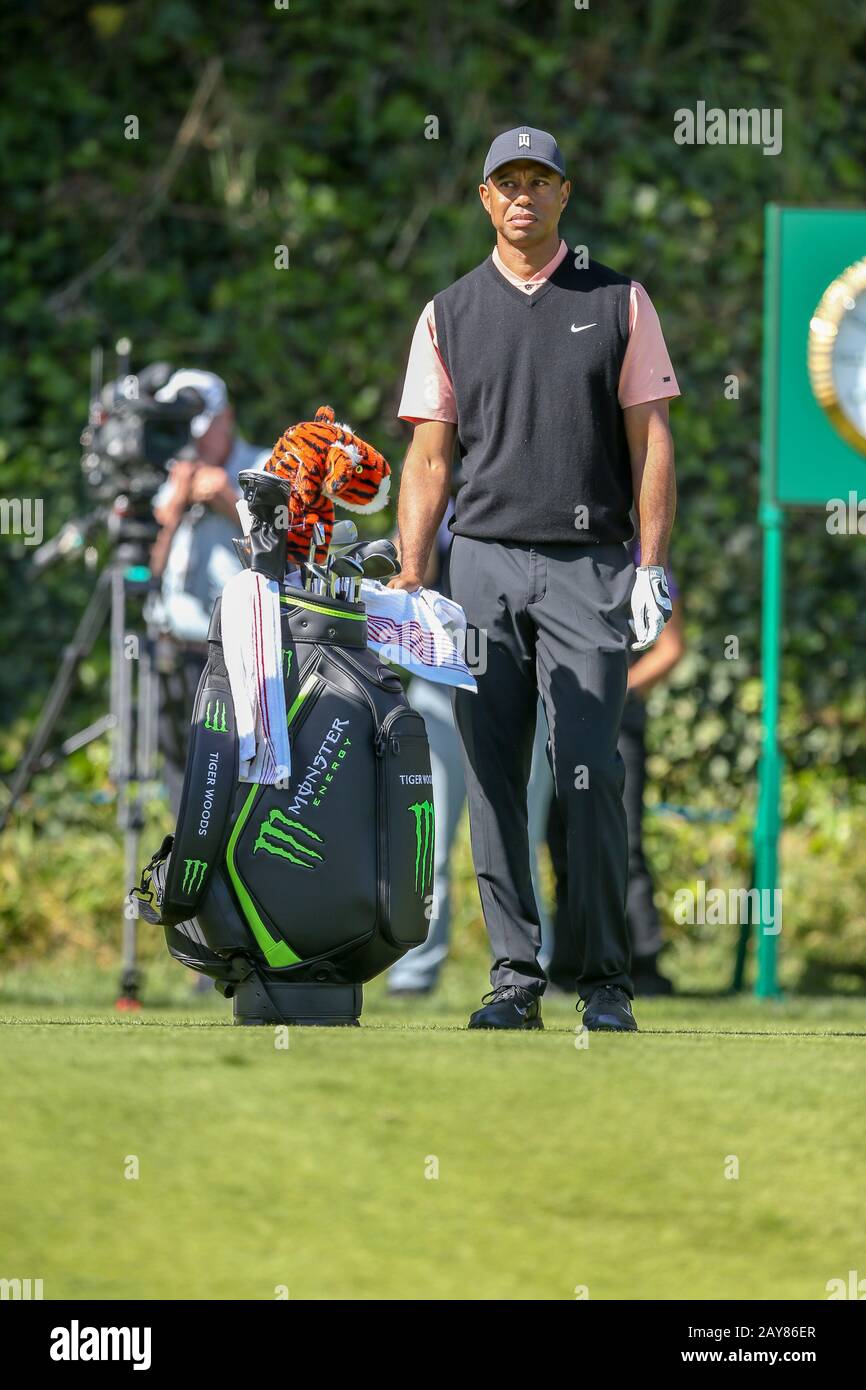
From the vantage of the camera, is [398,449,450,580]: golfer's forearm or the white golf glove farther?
[398,449,450,580]: golfer's forearm

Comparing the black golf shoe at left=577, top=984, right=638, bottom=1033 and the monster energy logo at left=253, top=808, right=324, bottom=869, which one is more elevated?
the monster energy logo at left=253, top=808, right=324, bottom=869

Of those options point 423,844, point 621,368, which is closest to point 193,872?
point 423,844

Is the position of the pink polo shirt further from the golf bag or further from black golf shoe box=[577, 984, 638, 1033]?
black golf shoe box=[577, 984, 638, 1033]

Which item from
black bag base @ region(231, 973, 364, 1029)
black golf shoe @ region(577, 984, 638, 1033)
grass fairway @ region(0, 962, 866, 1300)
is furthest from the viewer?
black golf shoe @ region(577, 984, 638, 1033)

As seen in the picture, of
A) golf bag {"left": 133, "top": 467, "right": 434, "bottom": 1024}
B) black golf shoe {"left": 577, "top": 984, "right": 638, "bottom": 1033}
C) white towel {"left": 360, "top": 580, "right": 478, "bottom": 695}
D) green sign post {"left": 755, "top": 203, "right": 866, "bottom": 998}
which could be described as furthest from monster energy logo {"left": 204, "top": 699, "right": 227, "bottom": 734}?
green sign post {"left": 755, "top": 203, "right": 866, "bottom": 998}

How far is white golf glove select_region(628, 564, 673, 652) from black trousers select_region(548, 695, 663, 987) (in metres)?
1.89

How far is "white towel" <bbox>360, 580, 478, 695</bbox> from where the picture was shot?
152 inches

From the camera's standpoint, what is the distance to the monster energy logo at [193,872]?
12.3 ft

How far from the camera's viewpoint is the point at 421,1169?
298 cm

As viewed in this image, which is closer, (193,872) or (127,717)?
(193,872)

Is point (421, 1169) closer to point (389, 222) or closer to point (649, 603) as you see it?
point (649, 603)

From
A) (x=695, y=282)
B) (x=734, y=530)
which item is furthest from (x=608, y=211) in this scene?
(x=734, y=530)

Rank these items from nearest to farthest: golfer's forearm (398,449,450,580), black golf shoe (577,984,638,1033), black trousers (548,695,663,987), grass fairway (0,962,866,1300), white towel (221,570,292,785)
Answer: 1. grass fairway (0,962,866,1300)
2. white towel (221,570,292,785)
3. black golf shoe (577,984,638,1033)
4. golfer's forearm (398,449,450,580)
5. black trousers (548,695,663,987)

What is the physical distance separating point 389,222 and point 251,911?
5.13 m
